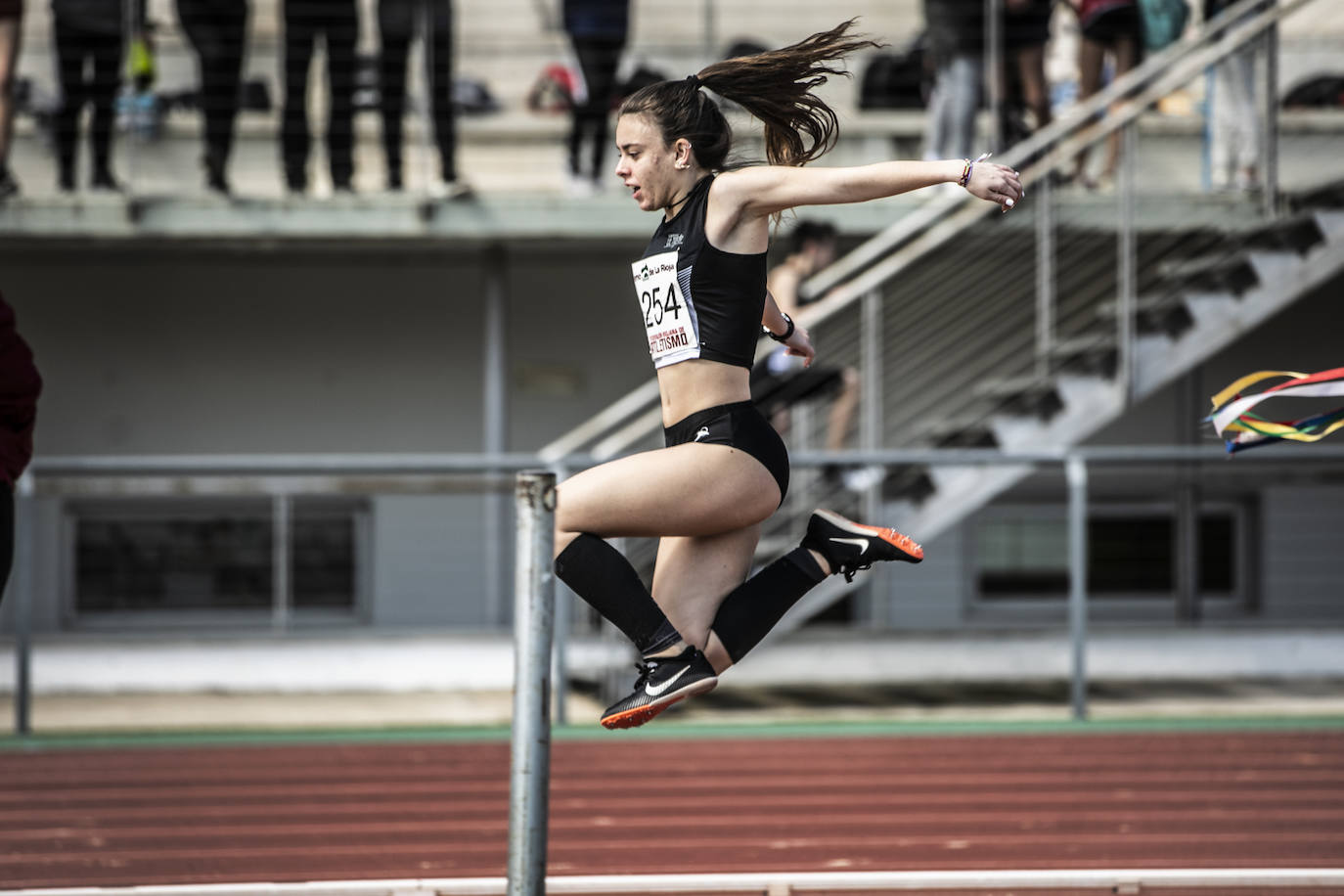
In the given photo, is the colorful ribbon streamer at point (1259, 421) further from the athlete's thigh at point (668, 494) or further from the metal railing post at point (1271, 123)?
the metal railing post at point (1271, 123)

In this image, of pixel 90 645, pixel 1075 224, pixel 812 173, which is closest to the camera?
pixel 812 173

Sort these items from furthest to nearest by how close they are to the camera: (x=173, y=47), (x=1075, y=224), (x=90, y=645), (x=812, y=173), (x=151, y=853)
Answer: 1. (x=173, y=47)
2. (x=1075, y=224)
3. (x=90, y=645)
4. (x=151, y=853)
5. (x=812, y=173)

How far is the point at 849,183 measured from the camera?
12.3 ft

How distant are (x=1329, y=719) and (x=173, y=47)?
996 cm

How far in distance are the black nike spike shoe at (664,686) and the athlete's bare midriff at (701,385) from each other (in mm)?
584

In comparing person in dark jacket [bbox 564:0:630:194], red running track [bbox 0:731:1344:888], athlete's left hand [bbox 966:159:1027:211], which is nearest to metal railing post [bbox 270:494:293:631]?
red running track [bbox 0:731:1344:888]

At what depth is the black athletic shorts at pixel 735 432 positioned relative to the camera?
404 centimetres

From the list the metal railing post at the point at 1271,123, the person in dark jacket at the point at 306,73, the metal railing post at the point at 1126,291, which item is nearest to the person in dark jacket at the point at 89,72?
the person in dark jacket at the point at 306,73

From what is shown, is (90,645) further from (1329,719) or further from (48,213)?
(1329,719)

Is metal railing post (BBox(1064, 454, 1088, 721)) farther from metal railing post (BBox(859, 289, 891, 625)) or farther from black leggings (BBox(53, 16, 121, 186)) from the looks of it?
black leggings (BBox(53, 16, 121, 186))

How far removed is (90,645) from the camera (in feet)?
30.5

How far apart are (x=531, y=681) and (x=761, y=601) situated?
98cm

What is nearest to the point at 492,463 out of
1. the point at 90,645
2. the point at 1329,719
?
the point at 90,645

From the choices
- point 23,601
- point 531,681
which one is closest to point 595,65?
point 23,601
